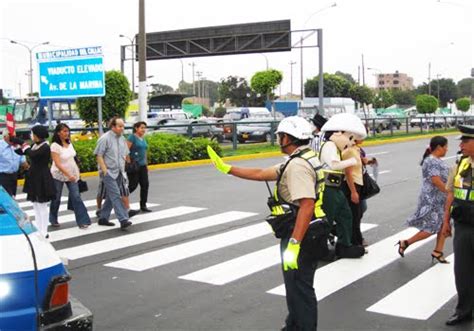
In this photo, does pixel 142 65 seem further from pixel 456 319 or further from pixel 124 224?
pixel 456 319

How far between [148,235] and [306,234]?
4.94 meters

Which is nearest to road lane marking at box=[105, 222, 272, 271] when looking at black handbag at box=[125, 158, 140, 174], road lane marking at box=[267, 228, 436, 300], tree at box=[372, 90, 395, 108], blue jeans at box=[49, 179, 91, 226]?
road lane marking at box=[267, 228, 436, 300]

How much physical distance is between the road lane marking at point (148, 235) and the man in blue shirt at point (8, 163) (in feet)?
5.80

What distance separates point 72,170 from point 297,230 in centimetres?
560

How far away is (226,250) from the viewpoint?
7.84 m

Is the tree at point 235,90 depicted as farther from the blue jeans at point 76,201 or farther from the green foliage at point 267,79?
the blue jeans at point 76,201

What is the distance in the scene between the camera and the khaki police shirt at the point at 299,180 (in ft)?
13.2

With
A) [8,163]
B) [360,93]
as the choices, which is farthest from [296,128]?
[360,93]

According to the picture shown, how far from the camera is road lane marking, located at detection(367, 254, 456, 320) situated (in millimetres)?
5371

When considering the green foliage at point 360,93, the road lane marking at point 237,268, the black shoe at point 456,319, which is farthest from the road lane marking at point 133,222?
the green foliage at point 360,93

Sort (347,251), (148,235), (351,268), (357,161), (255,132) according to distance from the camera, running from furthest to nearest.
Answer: (255,132) < (148,235) < (347,251) < (357,161) < (351,268)

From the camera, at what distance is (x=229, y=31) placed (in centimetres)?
3478

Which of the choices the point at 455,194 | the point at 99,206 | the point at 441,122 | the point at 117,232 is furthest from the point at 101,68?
the point at 441,122

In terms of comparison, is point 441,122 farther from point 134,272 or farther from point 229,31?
point 134,272
